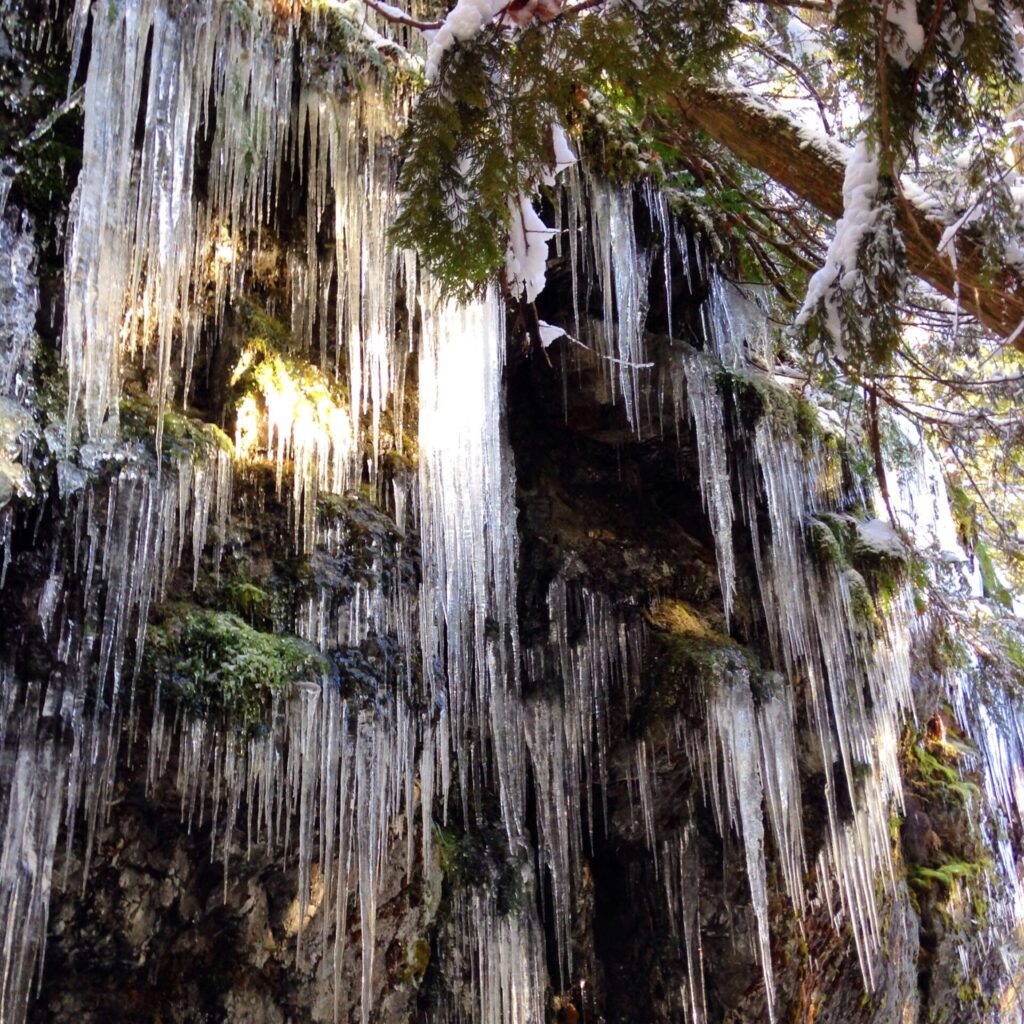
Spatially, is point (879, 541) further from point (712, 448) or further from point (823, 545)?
point (712, 448)

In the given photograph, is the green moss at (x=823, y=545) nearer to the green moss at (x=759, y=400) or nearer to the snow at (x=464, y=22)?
the green moss at (x=759, y=400)

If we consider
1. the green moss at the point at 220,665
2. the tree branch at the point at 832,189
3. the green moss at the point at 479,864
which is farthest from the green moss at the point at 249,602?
the tree branch at the point at 832,189

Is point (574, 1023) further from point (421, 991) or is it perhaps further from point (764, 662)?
point (764, 662)

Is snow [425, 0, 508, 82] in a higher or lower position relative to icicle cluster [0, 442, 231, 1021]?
higher

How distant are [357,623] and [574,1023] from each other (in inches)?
116

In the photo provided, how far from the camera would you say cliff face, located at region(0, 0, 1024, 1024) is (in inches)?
162

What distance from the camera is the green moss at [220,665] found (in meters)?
4.23

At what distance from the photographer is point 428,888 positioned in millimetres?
5242

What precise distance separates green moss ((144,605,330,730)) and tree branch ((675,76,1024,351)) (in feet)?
9.18

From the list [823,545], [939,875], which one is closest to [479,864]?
[823,545]

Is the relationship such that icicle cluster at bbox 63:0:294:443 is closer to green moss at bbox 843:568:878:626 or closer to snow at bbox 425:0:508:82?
snow at bbox 425:0:508:82

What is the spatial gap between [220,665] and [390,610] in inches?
46.3

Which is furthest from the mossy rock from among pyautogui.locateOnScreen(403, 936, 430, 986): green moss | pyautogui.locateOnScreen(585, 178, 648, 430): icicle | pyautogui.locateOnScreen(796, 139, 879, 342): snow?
pyautogui.locateOnScreen(796, 139, 879, 342): snow

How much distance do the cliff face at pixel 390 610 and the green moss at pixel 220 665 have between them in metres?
0.02
